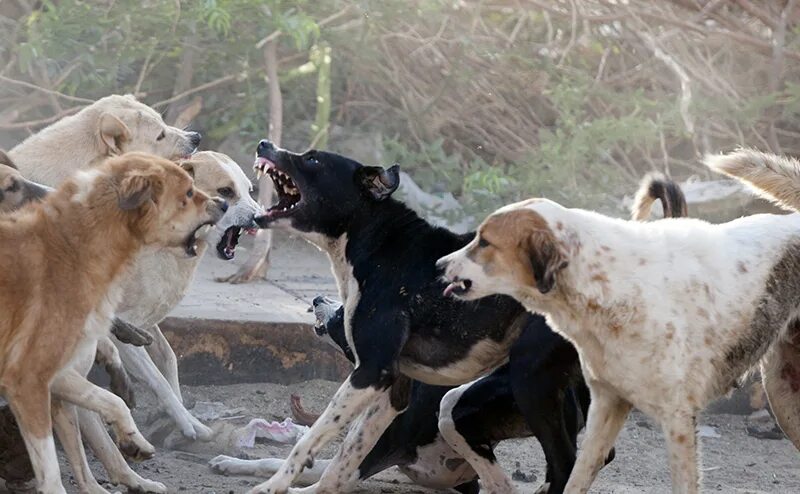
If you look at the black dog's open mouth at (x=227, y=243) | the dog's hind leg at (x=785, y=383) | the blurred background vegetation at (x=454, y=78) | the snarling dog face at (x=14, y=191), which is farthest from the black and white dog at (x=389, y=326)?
the blurred background vegetation at (x=454, y=78)

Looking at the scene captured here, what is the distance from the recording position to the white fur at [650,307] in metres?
4.77

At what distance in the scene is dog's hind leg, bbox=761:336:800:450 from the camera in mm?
5402

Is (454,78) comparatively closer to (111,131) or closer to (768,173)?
(111,131)

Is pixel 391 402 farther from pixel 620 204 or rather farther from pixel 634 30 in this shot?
pixel 634 30

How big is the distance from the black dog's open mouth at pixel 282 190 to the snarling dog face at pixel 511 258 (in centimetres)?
115

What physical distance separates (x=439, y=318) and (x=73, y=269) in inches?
56.9

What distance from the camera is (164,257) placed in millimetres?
6816

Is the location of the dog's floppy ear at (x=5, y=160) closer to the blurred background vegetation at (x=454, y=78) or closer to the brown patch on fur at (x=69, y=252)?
the brown patch on fur at (x=69, y=252)

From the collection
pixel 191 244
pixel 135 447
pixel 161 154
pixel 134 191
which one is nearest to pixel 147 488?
pixel 135 447

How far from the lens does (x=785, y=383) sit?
5.48m

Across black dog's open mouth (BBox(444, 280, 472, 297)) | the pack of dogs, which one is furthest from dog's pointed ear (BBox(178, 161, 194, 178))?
black dog's open mouth (BBox(444, 280, 472, 297))

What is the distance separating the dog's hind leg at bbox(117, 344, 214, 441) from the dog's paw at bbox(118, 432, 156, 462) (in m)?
1.31

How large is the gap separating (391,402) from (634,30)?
6.06 m

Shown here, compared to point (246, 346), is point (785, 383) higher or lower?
higher
